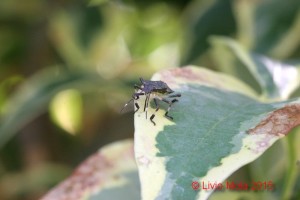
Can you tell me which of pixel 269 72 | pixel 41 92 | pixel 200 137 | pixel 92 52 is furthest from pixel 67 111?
pixel 200 137

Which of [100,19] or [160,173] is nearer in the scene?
[160,173]

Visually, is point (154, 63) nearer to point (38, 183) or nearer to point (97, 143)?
point (97, 143)

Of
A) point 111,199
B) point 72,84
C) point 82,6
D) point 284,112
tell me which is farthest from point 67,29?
point 284,112

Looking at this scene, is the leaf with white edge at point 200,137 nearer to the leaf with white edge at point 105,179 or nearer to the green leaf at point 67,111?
the leaf with white edge at point 105,179

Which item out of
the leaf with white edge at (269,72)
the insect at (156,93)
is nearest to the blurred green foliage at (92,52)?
the leaf with white edge at (269,72)

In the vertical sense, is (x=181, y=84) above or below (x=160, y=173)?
above

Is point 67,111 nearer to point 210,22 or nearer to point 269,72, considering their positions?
point 210,22

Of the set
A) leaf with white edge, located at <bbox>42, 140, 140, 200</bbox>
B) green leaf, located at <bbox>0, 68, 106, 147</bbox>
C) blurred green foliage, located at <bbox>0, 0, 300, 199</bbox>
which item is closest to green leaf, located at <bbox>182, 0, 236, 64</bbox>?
blurred green foliage, located at <bbox>0, 0, 300, 199</bbox>
